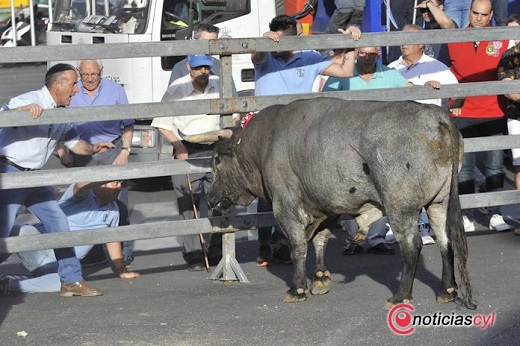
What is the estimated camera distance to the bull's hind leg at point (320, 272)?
322 inches

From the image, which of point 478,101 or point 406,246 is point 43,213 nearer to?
point 406,246

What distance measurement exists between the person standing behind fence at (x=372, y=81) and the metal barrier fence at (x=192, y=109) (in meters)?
0.65

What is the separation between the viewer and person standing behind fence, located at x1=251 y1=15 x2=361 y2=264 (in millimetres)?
9180

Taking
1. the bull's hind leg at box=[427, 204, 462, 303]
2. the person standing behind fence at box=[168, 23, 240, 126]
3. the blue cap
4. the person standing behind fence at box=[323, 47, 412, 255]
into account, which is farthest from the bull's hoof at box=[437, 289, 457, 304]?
the blue cap

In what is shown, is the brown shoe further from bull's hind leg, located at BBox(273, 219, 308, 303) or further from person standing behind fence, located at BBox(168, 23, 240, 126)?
person standing behind fence, located at BBox(168, 23, 240, 126)

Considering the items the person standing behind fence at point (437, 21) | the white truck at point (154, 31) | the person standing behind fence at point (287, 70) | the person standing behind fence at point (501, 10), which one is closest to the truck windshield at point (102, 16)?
the white truck at point (154, 31)

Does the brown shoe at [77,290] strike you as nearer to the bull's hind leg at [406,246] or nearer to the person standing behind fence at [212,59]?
the person standing behind fence at [212,59]

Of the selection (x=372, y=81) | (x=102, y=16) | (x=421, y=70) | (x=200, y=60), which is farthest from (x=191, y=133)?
(x=102, y=16)

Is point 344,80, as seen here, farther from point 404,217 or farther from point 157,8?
point 157,8

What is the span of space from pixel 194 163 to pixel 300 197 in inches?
43.9

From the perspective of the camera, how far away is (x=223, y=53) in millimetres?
8438

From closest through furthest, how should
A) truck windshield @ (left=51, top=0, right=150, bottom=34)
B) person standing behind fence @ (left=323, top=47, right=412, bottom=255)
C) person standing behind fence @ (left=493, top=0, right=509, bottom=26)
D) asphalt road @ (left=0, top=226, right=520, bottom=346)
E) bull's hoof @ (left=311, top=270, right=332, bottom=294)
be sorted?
asphalt road @ (left=0, top=226, right=520, bottom=346) < bull's hoof @ (left=311, top=270, right=332, bottom=294) < person standing behind fence @ (left=323, top=47, right=412, bottom=255) < truck windshield @ (left=51, top=0, right=150, bottom=34) < person standing behind fence @ (left=493, top=0, right=509, bottom=26)

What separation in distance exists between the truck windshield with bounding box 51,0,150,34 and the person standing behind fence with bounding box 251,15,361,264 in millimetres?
4006

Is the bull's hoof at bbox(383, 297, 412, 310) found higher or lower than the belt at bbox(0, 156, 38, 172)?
lower
